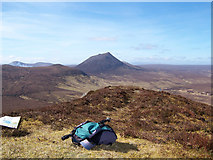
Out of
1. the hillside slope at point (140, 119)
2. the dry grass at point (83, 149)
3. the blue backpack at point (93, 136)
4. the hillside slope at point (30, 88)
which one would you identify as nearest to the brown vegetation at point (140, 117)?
the hillside slope at point (140, 119)

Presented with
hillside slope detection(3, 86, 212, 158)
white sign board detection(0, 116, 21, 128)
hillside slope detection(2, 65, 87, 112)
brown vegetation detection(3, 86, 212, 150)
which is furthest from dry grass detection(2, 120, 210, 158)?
hillside slope detection(2, 65, 87, 112)

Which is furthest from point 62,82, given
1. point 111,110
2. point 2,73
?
point 111,110

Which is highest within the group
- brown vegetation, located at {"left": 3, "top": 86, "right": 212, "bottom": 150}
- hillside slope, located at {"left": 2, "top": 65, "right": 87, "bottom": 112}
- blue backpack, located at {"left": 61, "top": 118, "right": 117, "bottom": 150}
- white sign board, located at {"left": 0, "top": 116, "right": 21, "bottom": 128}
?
blue backpack, located at {"left": 61, "top": 118, "right": 117, "bottom": 150}

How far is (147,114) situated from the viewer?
15688mm

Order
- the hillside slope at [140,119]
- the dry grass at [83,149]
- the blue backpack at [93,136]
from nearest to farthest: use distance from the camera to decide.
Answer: the dry grass at [83,149] → the blue backpack at [93,136] → the hillside slope at [140,119]

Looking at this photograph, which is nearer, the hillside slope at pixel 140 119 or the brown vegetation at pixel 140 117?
the hillside slope at pixel 140 119

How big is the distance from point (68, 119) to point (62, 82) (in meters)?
180

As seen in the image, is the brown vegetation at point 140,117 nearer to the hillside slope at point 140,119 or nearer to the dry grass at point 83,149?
the hillside slope at point 140,119

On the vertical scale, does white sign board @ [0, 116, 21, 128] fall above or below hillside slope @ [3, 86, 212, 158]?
above

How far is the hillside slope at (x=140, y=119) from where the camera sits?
360 inches

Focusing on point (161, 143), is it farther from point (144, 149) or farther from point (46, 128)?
point (46, 128)

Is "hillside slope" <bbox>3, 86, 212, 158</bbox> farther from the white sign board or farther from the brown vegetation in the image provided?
the white sign board

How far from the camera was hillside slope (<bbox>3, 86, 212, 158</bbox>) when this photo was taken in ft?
30.0

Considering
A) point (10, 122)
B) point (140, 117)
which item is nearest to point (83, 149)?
point (10, 122)
